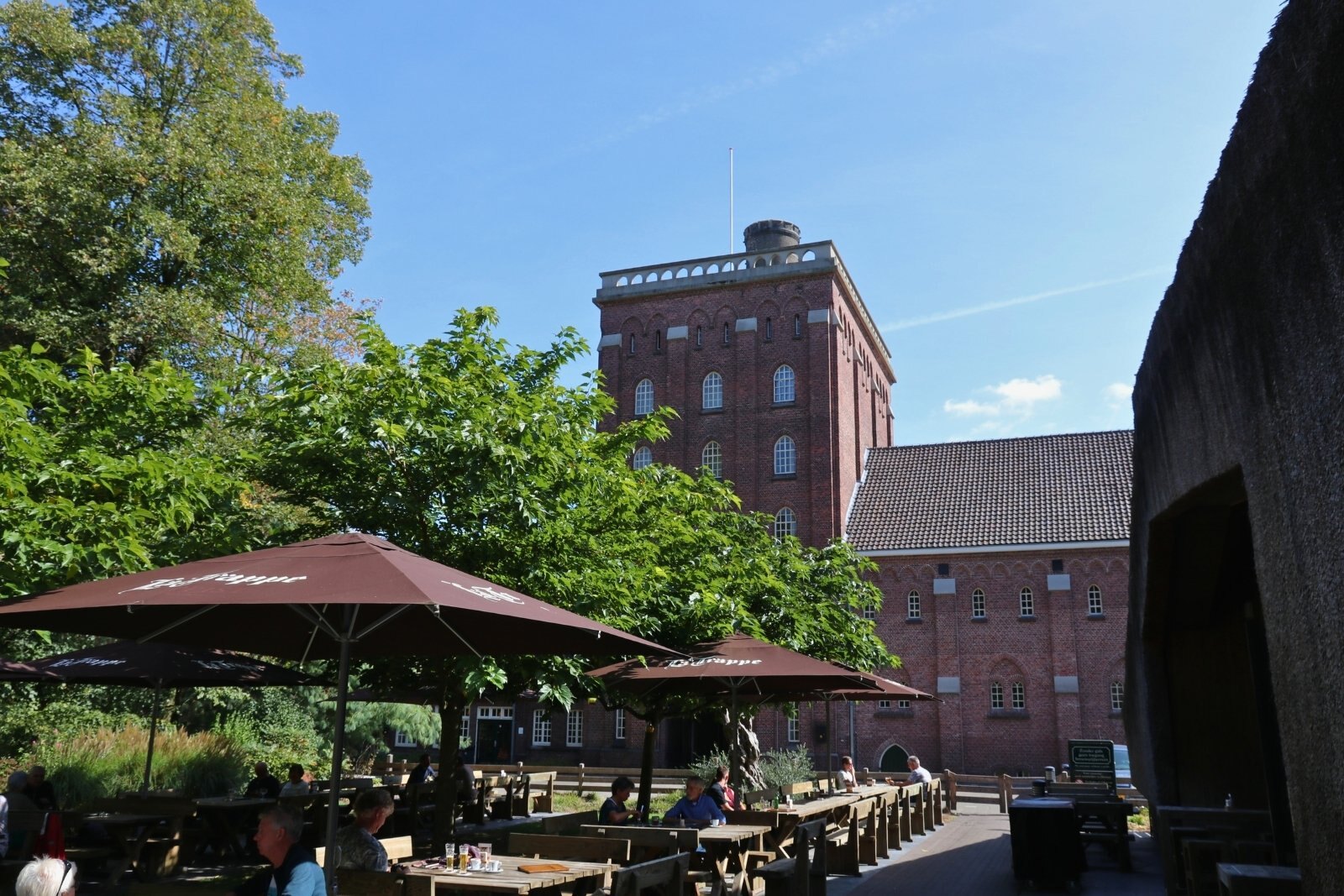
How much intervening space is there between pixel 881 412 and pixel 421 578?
141ft

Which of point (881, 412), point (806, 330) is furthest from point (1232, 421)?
point (881, 412)

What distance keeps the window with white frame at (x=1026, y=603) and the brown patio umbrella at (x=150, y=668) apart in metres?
27.4

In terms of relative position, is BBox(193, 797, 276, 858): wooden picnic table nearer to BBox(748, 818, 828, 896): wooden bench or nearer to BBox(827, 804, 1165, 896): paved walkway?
BBox(748, 818, 828, 896): wooden bench

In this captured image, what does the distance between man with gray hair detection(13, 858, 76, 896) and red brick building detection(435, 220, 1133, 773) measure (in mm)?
30494

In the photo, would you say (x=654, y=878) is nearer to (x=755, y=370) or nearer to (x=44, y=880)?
(x=44, y=880)

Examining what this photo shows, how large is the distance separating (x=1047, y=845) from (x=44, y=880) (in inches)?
413

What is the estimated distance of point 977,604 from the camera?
36.2m

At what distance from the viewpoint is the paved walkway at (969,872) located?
12055 mm

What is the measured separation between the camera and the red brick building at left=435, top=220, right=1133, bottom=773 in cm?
3475

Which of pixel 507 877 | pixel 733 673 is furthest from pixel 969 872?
pixel 507 877

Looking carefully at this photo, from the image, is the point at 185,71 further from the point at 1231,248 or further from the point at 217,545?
the point at 1231,248

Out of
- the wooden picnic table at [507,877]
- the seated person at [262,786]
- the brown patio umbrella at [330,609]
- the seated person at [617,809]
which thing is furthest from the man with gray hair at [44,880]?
the seated person at [262,786]

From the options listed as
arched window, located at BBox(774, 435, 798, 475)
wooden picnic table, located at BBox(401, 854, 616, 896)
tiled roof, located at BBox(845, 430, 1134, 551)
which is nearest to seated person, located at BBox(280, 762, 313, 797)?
wooden picnic table, located at BBox(401, 854, 616, 896)

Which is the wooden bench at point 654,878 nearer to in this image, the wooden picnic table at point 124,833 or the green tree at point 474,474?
the green tree at point 474,474
